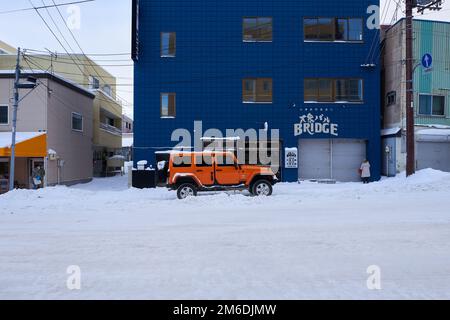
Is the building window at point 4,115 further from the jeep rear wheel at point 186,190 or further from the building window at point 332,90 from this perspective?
the building window at point 332,90

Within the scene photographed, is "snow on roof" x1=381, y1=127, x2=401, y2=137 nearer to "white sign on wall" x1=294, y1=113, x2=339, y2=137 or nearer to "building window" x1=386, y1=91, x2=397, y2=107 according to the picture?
"building window" x1=386, y1=91, x2=397, y2=107

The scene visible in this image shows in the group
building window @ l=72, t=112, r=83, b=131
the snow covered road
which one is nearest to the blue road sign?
the snow covered road

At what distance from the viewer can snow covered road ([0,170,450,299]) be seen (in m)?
5.19

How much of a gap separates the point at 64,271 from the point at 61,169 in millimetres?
21319

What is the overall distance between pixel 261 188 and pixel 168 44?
13094 mm

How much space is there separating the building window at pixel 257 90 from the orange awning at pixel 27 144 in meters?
12.6

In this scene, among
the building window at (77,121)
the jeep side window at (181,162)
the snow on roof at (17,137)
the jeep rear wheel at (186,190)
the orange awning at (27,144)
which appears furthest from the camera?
the building window at (77,121)

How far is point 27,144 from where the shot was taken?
21125 mm

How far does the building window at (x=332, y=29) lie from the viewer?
25.4 metres

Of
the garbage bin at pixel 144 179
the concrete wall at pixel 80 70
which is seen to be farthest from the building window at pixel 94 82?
the garbage bin at pixel 144 179

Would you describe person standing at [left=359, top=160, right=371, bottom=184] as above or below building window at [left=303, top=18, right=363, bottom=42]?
below

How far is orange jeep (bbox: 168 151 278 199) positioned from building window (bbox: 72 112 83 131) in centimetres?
1442

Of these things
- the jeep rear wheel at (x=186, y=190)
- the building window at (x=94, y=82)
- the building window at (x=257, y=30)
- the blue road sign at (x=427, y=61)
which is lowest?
the jeep rear wheel at (x=186, y=190)
